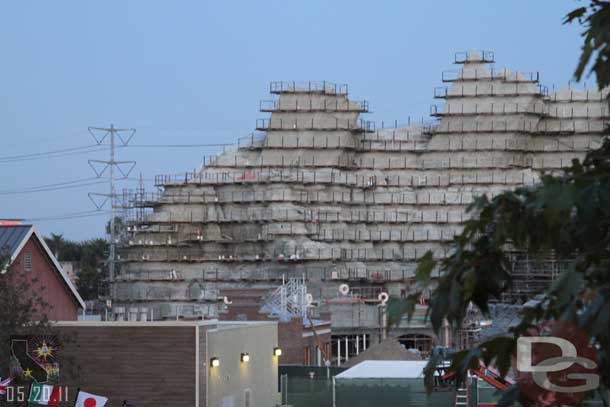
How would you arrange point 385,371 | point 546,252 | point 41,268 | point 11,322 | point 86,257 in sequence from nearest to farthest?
point 546,252
point 11,322
point 385,371
point 41,268
point 86,257

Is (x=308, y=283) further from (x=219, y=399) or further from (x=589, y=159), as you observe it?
(x=589, y=159)

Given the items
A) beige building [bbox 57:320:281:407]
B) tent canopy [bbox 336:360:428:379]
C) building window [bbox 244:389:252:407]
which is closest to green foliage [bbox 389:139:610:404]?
beige building [bbox 57:320:281:407]

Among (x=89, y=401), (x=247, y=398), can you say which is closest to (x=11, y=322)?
(x=89, y=401)

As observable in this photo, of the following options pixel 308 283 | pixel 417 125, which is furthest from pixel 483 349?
pixel 417 125

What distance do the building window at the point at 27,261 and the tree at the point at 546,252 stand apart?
26653 millimetres

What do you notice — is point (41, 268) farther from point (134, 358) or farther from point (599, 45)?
point (599, 45)

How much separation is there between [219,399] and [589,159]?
22.7 m

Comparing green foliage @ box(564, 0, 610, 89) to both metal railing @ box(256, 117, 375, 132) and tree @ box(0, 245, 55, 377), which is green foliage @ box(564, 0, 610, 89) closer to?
tree @ box(0, 245, 55, 377)

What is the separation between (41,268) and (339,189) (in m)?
53.5

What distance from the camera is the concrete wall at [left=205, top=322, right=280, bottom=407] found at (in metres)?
27.9

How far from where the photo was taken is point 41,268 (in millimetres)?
32531

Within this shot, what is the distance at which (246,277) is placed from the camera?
81500 mm

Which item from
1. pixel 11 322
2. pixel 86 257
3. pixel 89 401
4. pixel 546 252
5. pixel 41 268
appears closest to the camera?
pixel 546 252

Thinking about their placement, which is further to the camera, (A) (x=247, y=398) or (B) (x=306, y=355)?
(B) (x=306, y=355)
